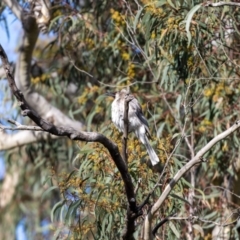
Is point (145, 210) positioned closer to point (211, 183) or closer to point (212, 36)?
point (212, 36)

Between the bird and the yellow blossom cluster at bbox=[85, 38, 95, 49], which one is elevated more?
the yellow blossom cluster at bbox=[85, 38, 95, 49]

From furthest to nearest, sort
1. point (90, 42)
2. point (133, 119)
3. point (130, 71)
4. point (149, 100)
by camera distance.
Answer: point (90, 42), point (149, 100), point (130, 71), point (133, 119)

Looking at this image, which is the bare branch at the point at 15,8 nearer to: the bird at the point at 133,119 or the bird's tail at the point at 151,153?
the bird at the point at 133,119

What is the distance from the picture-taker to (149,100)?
6.24 m

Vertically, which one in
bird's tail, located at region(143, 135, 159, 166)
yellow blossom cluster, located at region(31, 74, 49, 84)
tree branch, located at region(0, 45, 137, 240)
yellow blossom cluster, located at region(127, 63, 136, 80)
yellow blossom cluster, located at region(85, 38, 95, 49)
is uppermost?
yellow blossom cluster, located at region(85, 38, 95, 49)

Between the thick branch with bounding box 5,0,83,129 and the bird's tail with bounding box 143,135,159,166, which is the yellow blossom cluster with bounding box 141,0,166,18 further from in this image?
the thick branch with bounding box 5,0,83,129

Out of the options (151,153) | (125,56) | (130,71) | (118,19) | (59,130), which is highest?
(118,19)

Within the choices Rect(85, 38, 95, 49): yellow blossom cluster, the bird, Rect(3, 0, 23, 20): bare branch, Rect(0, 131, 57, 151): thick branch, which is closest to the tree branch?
the bird

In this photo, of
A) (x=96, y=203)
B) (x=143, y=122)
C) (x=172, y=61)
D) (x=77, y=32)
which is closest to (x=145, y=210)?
(x=96, y=203)

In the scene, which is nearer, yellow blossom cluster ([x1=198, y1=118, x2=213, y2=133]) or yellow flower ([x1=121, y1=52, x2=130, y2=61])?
yellow blossom cluster ([x1=198, y1=118, x2=213, y2=133])

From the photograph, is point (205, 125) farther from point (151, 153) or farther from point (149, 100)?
point (151, 153)

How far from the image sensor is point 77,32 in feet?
22.4

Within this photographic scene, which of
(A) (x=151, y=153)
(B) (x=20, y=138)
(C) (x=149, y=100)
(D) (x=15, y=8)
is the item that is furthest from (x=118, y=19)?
(B) (x=20, y=138)

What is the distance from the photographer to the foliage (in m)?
4.62
